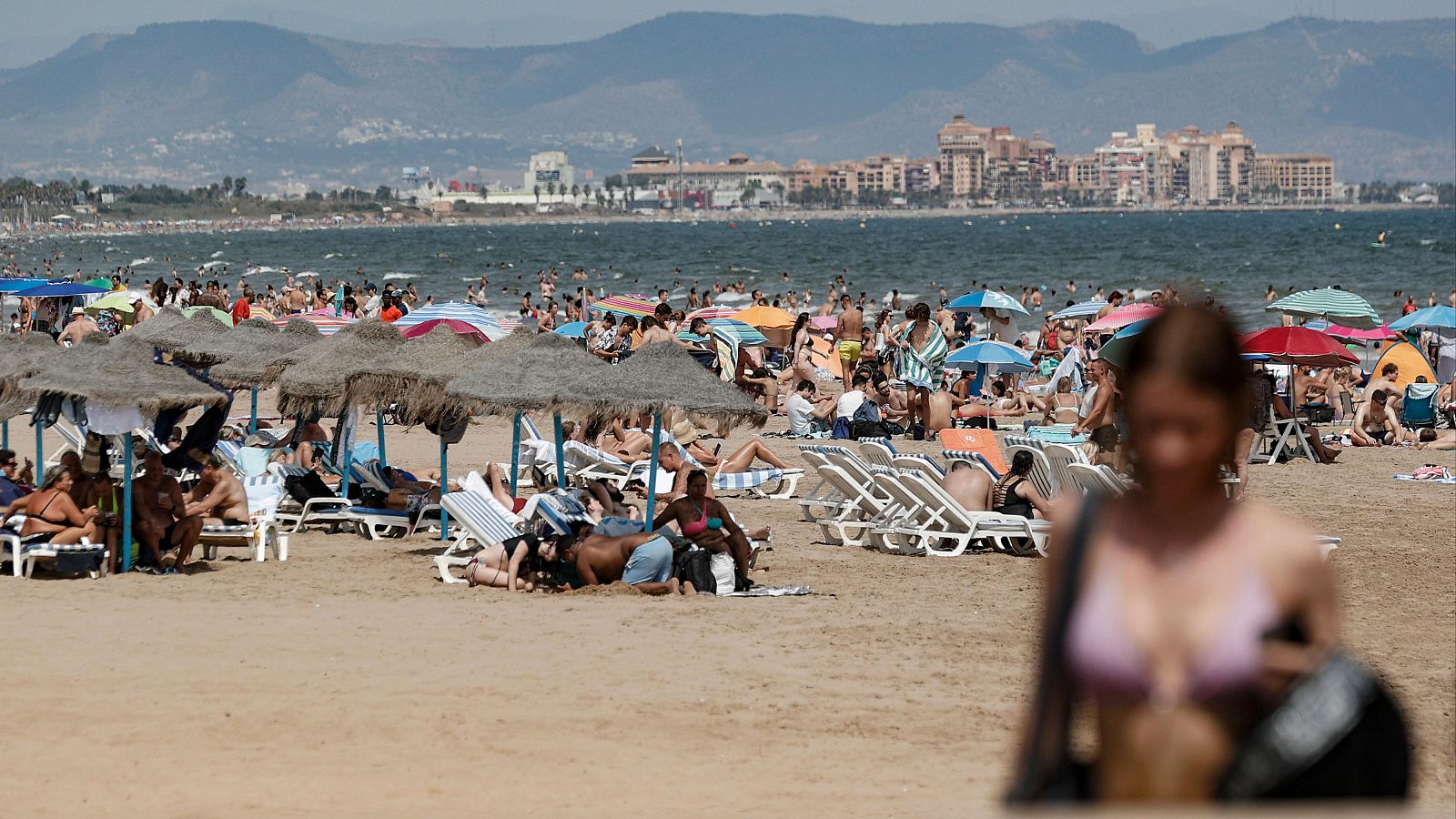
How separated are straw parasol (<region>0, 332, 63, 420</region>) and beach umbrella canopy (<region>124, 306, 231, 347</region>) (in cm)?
82

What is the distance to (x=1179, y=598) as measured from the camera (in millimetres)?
1229

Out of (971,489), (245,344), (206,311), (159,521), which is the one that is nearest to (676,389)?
(971,489)

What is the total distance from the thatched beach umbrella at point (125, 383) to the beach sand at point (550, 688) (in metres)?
0.73

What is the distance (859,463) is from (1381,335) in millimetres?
10586

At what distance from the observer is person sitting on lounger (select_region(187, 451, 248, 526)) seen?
943 cm

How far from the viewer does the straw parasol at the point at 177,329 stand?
36.9 ft

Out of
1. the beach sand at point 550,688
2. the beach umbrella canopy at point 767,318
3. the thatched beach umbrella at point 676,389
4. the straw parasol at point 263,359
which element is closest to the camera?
the beach sand at point 550,688

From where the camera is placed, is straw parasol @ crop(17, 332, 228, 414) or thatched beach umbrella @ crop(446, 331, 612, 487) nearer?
straw parasol @ crop(17, 332, 228, 414)

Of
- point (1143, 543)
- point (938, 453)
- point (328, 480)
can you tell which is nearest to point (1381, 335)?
point (938, 453)

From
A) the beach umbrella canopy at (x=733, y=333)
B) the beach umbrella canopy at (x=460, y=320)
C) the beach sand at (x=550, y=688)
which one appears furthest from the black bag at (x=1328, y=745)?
the beach umbrella canopy at (x=733, y=333)

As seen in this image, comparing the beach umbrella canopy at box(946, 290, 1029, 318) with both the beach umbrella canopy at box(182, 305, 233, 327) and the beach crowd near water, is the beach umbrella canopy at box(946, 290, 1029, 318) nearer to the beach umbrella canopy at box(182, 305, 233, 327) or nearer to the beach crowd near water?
the beach crowd near water

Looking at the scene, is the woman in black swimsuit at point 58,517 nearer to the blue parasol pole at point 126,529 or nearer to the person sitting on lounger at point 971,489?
the blue parasol pole at point 126,529

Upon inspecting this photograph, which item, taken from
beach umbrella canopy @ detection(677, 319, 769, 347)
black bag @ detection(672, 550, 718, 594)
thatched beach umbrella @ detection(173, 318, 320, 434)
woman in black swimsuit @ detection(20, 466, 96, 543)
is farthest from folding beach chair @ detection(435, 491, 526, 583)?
beach umbrella canopy @ detection(677, 319, 769, 347)

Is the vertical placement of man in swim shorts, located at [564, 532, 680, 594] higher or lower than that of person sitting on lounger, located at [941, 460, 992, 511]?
lower
